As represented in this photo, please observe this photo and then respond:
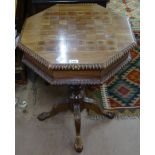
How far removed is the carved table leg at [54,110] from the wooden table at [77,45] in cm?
11

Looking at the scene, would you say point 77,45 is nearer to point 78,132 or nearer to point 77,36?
point 77,36

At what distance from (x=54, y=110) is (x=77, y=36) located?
0.57 meters

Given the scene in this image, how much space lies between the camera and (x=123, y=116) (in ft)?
5.56

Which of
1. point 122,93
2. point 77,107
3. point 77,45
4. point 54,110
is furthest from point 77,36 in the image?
point 122,93

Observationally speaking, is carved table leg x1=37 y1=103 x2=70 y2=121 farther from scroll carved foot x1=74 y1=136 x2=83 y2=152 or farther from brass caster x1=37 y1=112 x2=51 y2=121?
scroll carved foot x1=74 y1=136 x2=83 y2=152

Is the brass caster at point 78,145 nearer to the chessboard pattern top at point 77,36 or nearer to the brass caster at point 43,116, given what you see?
the brass caster at point 43,116

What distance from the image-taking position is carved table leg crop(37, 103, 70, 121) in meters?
1.58

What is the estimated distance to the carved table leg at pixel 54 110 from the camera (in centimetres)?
158

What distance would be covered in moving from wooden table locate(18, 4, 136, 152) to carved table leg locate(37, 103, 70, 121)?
0.11 metres

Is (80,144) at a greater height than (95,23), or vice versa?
(95,23)
